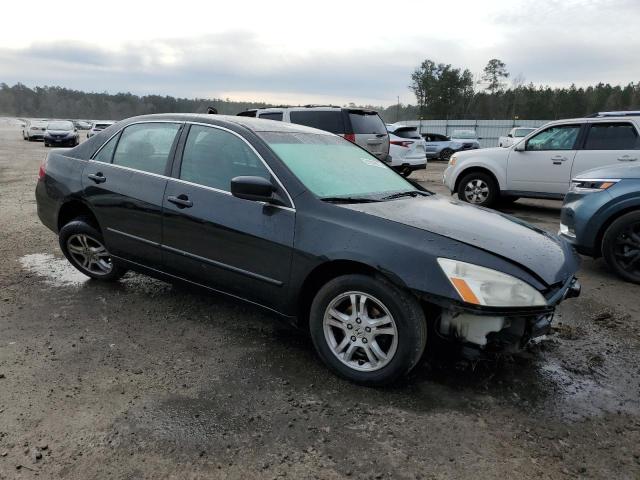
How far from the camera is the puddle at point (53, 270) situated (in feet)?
15.9

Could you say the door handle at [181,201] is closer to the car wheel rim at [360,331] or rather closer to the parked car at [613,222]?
the car wheel rim at [360,331]

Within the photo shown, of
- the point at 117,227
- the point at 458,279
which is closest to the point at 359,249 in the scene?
the point at 458,279

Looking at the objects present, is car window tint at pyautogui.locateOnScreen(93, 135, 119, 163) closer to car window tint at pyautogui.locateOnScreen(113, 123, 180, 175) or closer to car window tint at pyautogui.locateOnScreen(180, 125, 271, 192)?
car window tint at pyautogui.locateOnScreen(113, 123, 180, 175)

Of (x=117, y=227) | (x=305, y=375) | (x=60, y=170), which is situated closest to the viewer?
(x=305, y=375)

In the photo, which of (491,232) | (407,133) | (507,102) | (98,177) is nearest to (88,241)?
(98,177)

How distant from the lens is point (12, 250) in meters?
5.96

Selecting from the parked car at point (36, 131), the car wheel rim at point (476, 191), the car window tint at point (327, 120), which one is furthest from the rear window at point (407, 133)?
the parked car at point (36, 131)

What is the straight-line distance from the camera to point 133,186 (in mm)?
4016

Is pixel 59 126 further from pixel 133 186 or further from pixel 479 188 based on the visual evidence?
pixel 133 186

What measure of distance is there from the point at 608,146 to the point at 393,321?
706cm

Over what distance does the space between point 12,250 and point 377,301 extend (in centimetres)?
507

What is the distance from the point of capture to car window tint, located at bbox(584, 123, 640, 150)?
25.9ft

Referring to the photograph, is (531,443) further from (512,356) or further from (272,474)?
(272,474)

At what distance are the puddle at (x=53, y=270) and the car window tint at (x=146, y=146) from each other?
54.2 inches
